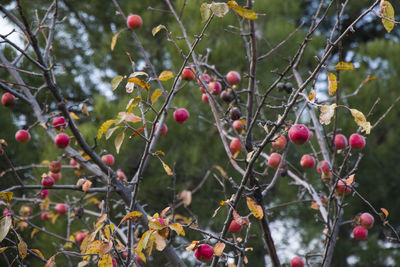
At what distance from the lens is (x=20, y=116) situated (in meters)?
3.00

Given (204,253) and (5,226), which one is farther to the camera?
(204,253)

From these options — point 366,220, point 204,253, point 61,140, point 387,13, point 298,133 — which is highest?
point 387,13

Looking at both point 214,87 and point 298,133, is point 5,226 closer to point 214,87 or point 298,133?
point 298,133

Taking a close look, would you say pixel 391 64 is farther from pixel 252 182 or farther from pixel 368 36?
pixel 252 182

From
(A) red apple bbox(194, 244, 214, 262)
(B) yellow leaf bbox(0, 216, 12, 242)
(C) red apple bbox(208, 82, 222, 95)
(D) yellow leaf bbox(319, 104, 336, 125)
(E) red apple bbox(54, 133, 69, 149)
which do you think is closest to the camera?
(D) yellow leaf bbox(319, 104, 336, 125)

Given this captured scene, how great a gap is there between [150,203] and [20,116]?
1467 mm

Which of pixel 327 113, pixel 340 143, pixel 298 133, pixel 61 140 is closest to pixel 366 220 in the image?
pixel 340 143

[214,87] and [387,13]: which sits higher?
[387,13]

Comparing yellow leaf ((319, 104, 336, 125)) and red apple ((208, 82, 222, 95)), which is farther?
red apple ((208, 82, 222, 95))

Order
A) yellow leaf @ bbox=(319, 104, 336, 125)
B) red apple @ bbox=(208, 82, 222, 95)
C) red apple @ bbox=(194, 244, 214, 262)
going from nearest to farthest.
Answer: yellow leaf @ bbox=(319, 104, 336, 125)
red apple @ bbox=(194, 244, 214, 262)
red apple @ bbox=(208, 82, 222, 95)

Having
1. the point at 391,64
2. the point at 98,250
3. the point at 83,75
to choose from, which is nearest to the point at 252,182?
the point at 98,250

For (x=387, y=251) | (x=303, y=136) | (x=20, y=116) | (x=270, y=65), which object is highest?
(x=303, y=136)

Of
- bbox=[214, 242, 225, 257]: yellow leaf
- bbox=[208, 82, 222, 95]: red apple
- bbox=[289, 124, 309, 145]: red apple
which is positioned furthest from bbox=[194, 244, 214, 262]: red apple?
bbox=[208, 82, 222, 95]: red apple

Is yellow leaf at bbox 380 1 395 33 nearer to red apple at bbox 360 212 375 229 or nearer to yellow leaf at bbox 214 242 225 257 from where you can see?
yellow leaf at bbox 214 242 225 257
